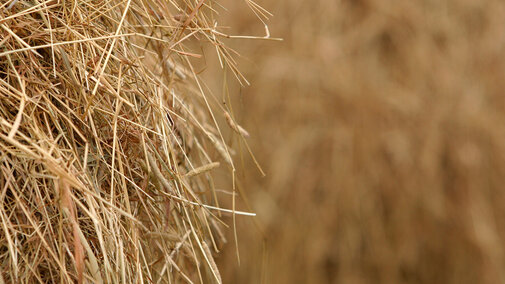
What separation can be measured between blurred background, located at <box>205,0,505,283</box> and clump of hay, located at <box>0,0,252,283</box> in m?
1.18

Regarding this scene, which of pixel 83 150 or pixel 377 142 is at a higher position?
pixel 83 150

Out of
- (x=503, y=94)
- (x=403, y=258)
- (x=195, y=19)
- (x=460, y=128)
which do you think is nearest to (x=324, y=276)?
(x=403, y=258)

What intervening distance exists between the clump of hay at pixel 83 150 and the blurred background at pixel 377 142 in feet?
3.87

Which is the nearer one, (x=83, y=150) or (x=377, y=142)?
(x=83, y=150)

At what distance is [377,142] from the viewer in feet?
5.91

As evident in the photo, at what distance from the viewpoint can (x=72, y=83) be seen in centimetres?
54

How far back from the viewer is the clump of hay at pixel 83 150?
50 centimetres

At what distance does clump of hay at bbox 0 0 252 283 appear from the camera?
499mm

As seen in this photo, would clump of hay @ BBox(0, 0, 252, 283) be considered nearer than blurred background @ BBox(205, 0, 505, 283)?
Yes

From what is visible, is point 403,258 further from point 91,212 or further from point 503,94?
point 91,212

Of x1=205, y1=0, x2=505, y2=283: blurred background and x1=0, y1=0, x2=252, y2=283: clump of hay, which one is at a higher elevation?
x1=0, y1=0, x2=252, y2=283: clump of hay

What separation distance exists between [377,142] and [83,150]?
1.33 m

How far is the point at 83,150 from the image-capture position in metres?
0.54

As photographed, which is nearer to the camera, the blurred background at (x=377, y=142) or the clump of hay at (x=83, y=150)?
the clump of hay at (x=83, y=150)
